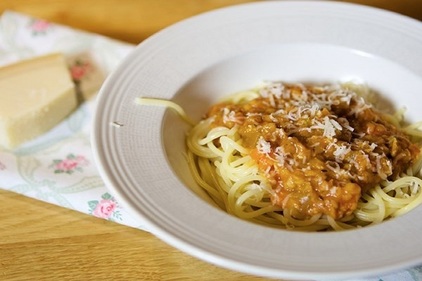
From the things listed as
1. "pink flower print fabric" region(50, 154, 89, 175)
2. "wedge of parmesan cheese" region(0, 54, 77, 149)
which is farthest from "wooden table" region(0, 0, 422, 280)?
"wedge of parmesan cheese" region(0, 54, 77, 149)

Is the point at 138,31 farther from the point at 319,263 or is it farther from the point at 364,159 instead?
the point at 319,263

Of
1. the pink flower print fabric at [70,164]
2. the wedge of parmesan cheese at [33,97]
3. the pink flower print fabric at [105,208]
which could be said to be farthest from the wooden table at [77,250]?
the wedge of parmesan cheese at [33,97]

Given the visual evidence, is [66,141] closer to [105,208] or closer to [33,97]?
[33,97]

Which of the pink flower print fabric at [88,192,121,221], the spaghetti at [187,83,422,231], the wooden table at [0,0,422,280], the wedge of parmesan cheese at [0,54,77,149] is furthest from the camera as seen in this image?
the wedge of parmesan cheese at [0,54,77,149]

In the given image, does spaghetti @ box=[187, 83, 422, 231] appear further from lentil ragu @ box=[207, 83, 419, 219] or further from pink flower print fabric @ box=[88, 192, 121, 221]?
pink flower print fabric @ box=[88, 192, 121, 221]

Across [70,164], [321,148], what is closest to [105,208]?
[70,164]

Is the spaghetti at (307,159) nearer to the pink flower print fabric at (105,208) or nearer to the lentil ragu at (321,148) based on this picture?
the lentil ragu at (321,148)
